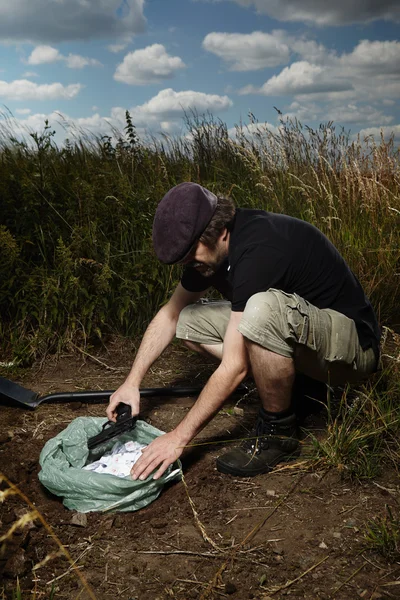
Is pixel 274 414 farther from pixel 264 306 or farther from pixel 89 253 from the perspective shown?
pixel 89 253

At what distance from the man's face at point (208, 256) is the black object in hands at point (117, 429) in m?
0.76

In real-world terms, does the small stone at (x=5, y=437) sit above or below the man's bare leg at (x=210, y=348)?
below

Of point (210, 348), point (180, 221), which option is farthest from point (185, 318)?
point (180, 221)

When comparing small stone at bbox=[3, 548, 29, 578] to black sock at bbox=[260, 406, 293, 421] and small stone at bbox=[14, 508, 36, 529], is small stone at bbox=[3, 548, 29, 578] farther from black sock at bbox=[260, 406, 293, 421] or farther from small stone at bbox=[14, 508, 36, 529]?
black sock at bbox=[260, 406, 293, 421]

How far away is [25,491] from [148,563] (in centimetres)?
81

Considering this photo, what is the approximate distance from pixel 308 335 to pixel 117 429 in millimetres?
980

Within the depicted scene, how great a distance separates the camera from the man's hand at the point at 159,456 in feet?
8.20

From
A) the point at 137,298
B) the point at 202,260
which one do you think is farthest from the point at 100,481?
the point at 137,298

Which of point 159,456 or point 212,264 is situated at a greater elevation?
point 212,264

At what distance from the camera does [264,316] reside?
8.42ft

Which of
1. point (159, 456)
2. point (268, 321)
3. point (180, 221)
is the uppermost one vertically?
point (180, 221)

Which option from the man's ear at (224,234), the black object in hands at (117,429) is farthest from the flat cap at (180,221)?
the black object in hands at (117,429)

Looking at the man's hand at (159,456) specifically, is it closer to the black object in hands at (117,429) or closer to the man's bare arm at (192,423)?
the man's bare arm at (192,423)

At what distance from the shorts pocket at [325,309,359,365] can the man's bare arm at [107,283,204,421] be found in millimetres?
808
